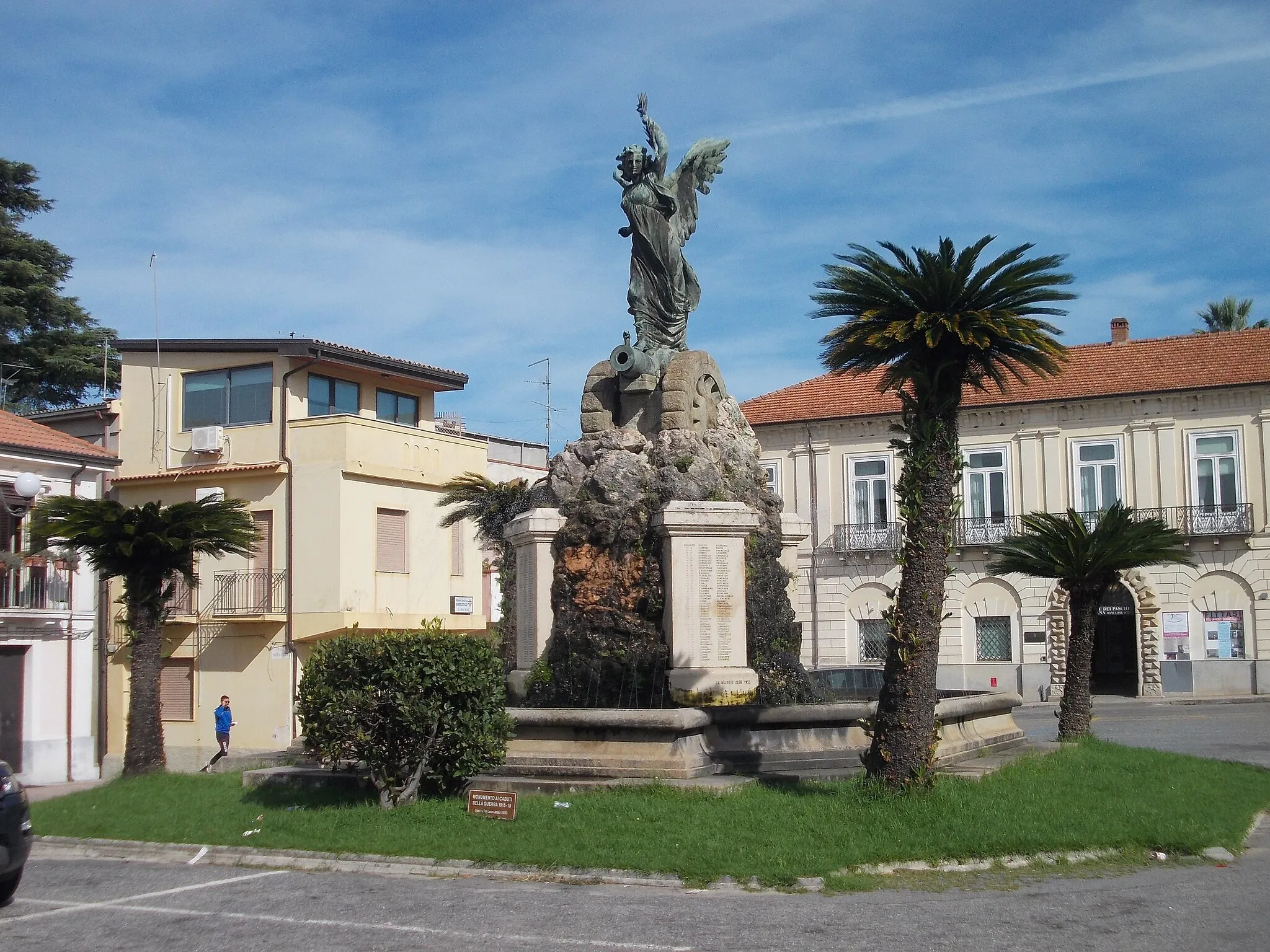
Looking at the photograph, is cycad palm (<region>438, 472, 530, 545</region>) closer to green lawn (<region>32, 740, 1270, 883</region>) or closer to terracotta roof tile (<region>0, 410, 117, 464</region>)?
terracotta roof tile (<region>0, 410, 117, 464</region>)

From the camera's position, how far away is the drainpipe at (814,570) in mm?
43469

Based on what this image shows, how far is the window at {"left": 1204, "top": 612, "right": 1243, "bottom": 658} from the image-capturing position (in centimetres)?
3856

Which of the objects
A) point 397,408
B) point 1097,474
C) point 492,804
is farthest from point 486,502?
point 1097,474

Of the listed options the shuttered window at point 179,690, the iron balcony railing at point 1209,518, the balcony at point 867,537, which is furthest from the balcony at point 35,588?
the iron balcony railing at point 1209,518

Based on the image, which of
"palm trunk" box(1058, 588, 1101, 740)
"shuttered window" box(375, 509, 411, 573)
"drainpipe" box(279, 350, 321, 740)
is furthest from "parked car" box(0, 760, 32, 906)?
"shuttered window" box(375, 509, 411, 573)

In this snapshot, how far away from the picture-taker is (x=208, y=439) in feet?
107

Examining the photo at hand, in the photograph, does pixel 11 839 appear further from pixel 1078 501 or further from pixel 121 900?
pixel 1078 501

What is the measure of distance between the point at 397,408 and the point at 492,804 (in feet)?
85.6

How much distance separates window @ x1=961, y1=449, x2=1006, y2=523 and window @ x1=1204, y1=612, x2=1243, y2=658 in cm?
673

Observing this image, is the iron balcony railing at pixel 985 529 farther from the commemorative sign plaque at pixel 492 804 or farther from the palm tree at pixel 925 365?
the commemorative sign plaque at pixel 492 804

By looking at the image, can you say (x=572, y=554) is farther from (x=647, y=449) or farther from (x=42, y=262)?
(x=42, y=262)

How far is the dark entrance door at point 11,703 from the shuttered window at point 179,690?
14.8 ft

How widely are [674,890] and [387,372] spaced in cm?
2694

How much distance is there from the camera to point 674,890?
9.66 meters
